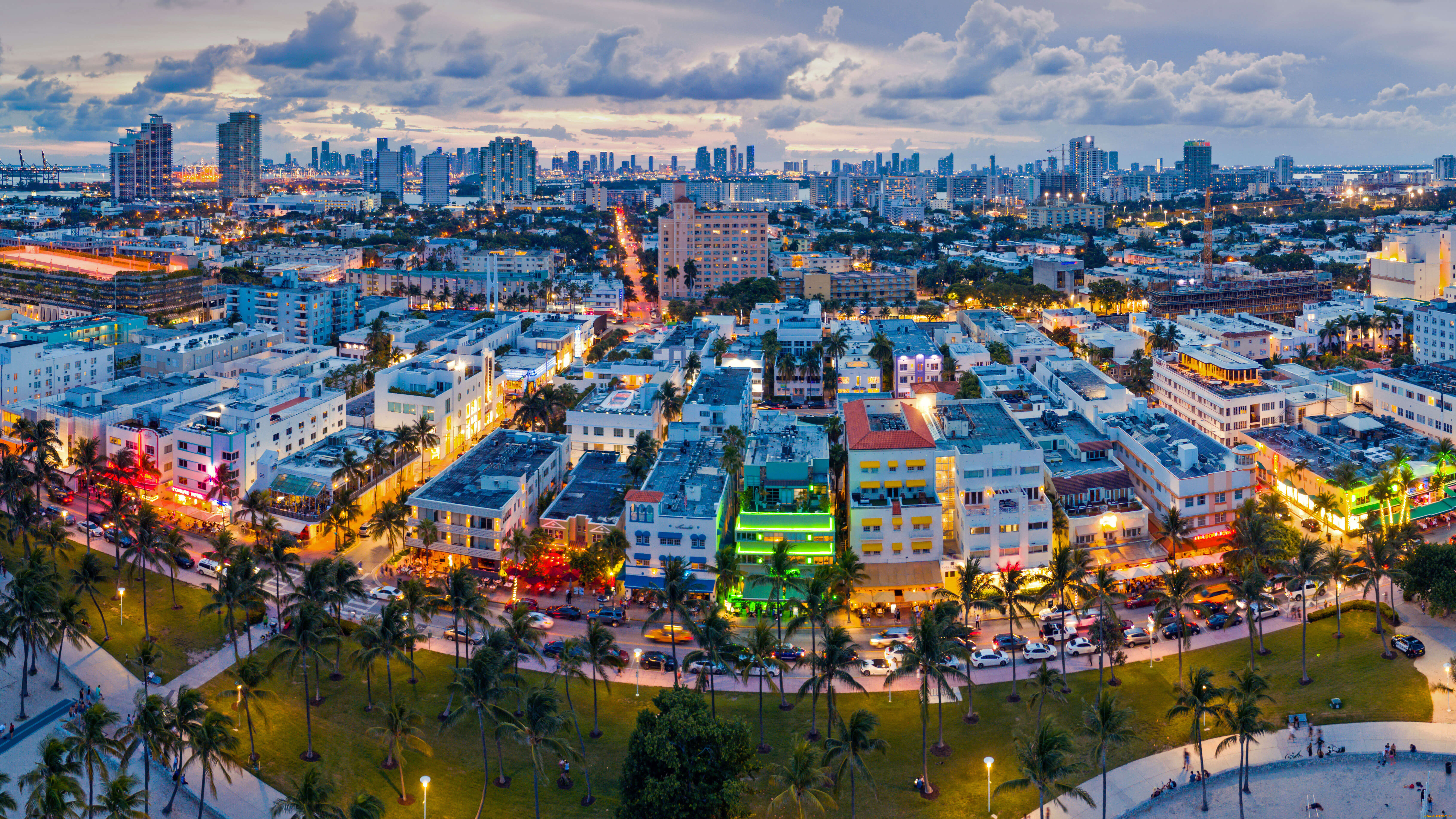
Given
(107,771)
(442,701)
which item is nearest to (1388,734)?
(442,701)

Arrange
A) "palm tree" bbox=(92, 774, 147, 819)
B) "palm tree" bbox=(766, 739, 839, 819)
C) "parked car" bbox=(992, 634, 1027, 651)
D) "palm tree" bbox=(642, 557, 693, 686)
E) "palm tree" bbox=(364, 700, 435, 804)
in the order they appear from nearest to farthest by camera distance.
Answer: "palm tree" bbox=(92, 774, 147, 819)
"palm tree" bbox=(766, 739, 839, 819)
"palm tree" bbox=(364, 700, 435, 804)
"palm tree" bbox=(642, 557, 693, 686)
"parked car" bbox=(992, 634, 1027, 651)

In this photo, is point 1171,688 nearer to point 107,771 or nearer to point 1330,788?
point 1330,788

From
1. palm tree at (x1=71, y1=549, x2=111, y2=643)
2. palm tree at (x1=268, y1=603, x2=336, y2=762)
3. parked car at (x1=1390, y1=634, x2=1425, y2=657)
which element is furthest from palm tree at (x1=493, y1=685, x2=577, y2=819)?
parked car at (x1=1390, y1=634, x2=1425, y2=657)

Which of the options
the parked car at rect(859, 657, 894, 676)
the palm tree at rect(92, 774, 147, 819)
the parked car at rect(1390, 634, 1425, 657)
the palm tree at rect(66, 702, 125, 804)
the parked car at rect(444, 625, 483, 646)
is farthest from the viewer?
the parked car at rect(444, 625, 483, 646)

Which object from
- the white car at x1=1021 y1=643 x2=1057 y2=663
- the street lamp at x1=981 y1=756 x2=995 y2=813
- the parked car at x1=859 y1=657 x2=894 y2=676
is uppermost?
the white car at x1=1021 y1=643 x2=1057 y2=663

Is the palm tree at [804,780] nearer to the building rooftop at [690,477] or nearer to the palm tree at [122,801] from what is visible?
the building rooftop at [690,477]

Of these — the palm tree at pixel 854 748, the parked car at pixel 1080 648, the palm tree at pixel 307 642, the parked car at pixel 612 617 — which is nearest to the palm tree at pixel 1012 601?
the parked car at pixel 1080 648

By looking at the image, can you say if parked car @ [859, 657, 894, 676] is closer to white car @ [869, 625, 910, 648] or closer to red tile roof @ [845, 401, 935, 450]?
white car @ [869, 625, 910, 648]

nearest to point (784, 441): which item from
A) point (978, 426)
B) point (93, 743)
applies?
point (978, 426)
